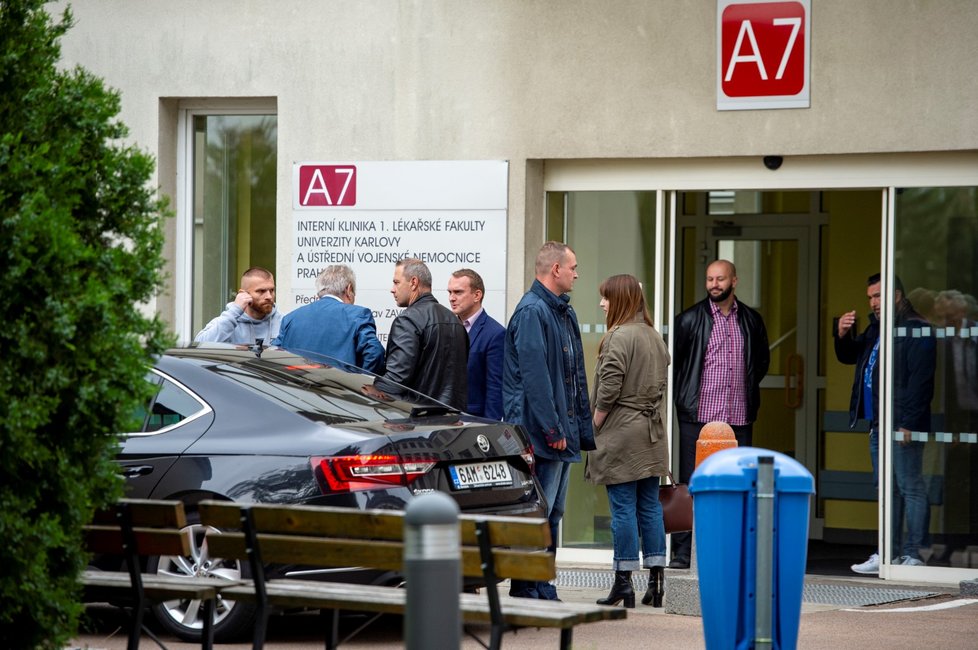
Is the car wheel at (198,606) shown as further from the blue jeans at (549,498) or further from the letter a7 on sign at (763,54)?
the letter a7 on sign at (763,54)

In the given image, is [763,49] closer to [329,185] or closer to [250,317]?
[329,185]

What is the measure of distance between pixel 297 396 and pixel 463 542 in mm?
2356

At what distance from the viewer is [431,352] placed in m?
9.88

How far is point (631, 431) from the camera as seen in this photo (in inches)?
380

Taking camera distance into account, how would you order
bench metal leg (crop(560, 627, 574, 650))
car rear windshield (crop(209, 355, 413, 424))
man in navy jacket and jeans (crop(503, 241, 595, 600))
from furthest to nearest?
man in navy jacket and jeans (crop(503, 241, 595, 600)) < car rear windshield (crop(209, 355, 413, 424)) < bench metal leg (crop(560, 627, 574, 650))

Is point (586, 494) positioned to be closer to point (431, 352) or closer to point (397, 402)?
point (431, 352)

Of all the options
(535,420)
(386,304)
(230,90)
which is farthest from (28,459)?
(230,90)

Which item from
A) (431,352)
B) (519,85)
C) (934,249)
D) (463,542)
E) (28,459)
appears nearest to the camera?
(28,459)

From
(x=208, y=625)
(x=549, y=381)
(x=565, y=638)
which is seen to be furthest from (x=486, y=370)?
(x=565, y=638)

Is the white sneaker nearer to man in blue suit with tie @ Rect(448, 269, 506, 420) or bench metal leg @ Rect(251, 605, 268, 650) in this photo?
man in blue suit with tie @ Rect(448, 269, 506, 420)

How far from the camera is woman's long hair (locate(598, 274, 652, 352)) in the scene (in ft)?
32.1

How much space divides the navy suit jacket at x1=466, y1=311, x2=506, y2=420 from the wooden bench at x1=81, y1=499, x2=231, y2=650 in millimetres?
3904

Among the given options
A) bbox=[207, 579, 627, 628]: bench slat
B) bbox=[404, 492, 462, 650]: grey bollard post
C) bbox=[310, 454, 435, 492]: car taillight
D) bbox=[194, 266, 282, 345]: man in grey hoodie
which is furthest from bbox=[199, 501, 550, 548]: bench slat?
bbox=[194, 266, 282, 345]: man in grey hoodie

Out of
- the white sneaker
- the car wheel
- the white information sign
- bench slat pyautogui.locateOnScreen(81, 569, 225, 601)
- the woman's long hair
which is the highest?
the white information sign
